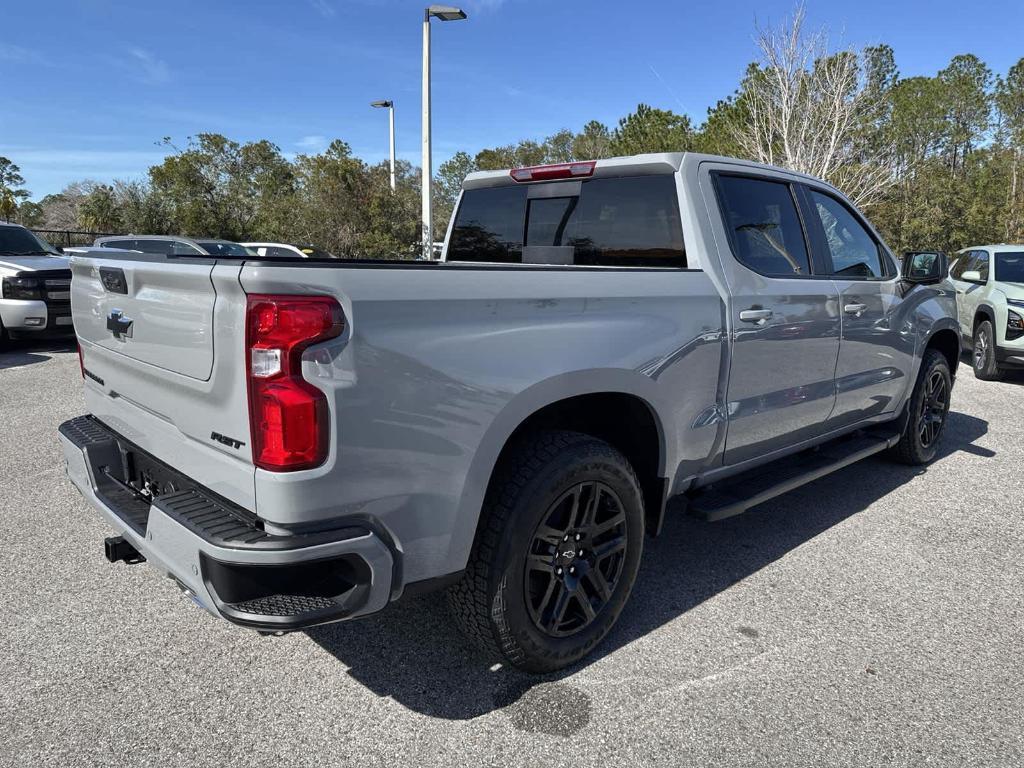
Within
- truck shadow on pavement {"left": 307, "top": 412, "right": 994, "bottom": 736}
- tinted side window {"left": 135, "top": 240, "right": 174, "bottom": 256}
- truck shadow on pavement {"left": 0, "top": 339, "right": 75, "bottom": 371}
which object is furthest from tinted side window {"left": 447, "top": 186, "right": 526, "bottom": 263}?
tinted side window {"left": 135, "top": 240, "right": 174, "bottom": 256}

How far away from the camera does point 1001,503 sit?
4.55 m

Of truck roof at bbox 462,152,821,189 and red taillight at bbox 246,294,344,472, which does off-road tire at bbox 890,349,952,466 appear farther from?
red taillight at bbox 246,294,344,472

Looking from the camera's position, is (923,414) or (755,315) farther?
(923,414)

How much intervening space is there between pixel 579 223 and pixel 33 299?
829 cm

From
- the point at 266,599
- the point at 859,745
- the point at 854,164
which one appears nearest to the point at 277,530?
the point at 266,599

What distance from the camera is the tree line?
21.9 metres

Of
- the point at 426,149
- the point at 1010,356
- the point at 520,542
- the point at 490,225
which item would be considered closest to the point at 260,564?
the point at 520,542

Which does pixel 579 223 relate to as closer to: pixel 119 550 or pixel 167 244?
pixel 119 550

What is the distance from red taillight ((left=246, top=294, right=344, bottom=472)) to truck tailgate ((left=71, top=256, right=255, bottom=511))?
0.05 metres

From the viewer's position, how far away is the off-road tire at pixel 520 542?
236 centimetres

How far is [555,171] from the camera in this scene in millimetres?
3613

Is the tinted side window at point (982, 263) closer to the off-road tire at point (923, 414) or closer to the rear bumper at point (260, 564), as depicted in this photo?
the off-road tire at point (923, 414)

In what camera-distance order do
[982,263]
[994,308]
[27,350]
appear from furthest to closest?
[27,350] < [982,263] < [994,308]

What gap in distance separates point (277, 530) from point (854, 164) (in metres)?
26.5
